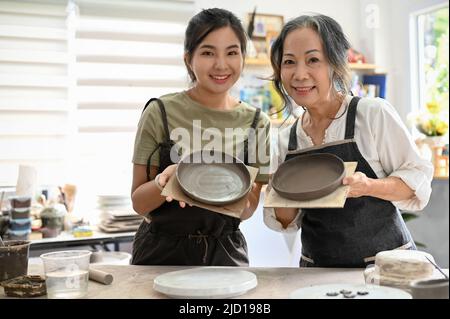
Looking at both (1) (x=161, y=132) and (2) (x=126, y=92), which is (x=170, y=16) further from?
(1) (x=161, y=132)

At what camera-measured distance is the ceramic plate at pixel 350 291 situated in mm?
929

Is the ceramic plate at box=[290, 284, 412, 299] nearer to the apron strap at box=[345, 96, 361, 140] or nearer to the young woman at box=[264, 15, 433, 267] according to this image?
the young woman at box=[264, 15, 433, 267]

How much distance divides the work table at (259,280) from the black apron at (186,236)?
0.10m

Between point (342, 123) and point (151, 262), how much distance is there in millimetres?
663

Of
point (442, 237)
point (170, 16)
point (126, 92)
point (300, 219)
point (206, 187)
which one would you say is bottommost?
point (442, 237)

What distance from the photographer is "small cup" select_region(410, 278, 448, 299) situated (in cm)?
84

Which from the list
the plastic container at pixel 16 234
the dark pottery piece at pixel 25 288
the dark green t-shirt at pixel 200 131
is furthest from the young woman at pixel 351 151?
the plastic container at pixel 16 234

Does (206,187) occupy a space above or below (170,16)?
below

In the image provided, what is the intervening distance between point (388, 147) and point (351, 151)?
0.09 m

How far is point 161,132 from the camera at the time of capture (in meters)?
1.46

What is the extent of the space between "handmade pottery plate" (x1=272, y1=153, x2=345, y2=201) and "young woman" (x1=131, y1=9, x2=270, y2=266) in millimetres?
197

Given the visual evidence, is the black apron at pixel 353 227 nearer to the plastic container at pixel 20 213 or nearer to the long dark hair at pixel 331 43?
the long dark hair at pixel 331 43
